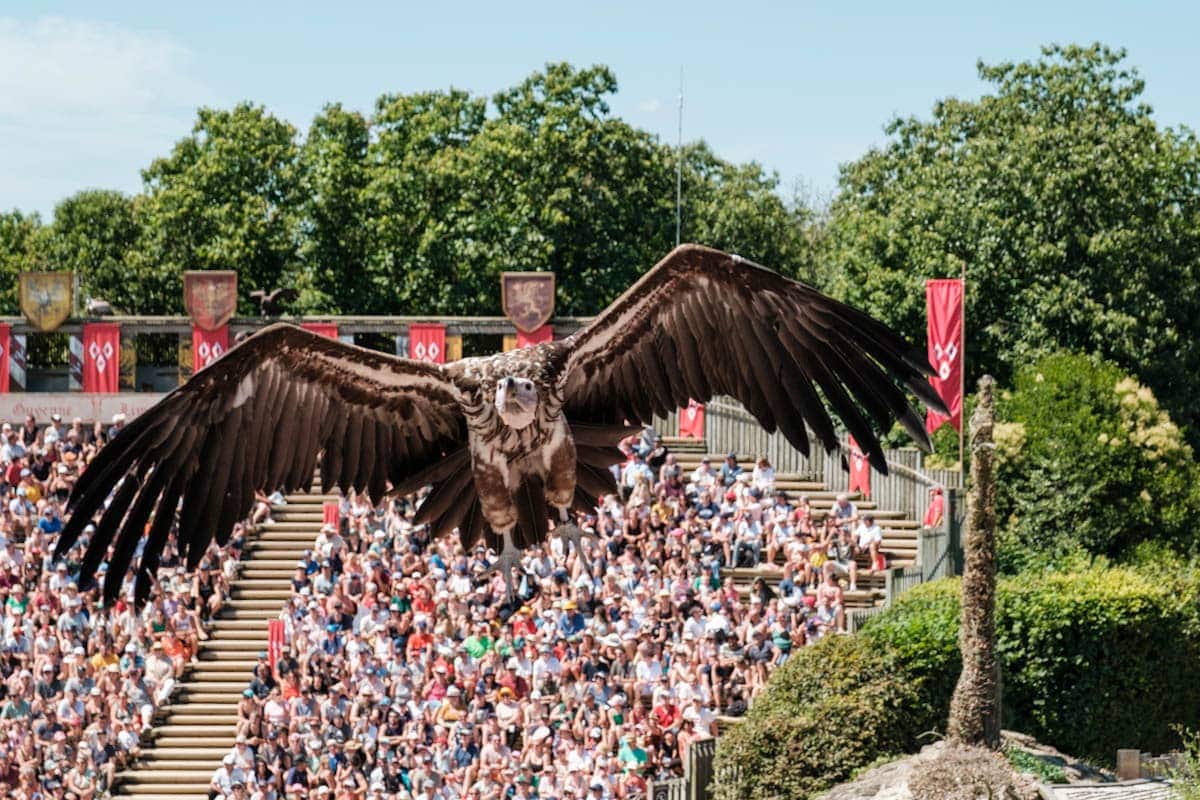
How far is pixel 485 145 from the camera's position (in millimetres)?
54562

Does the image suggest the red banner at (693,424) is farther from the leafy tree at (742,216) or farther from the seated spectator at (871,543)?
the leafy tree at (742,216)

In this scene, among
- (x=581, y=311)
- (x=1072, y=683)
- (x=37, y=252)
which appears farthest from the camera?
(x=37, y=252)

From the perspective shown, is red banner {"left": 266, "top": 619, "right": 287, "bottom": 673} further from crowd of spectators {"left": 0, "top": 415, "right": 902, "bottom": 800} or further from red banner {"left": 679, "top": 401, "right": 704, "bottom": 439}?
red banner {"left": 679, "top": 401, "right": 704, "bottom": 439}

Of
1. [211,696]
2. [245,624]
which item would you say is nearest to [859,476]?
[245,624]

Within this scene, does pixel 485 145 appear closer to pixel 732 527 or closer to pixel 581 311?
pixel 581 311

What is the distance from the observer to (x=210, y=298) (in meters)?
40.5

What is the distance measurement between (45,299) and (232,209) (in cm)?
1607

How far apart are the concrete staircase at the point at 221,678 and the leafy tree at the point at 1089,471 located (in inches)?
490

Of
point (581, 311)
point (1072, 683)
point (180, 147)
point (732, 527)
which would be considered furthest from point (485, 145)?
point (1072, 683)

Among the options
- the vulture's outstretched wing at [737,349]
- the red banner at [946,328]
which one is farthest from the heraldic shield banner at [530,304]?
the vulture's outstretched wing at [737,349]

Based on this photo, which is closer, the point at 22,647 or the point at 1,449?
the point at 22,647

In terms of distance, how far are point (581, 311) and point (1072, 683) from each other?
2595cm

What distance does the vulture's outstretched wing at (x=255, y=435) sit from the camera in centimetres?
1125

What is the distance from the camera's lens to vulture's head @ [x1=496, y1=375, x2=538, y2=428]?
10.1m
